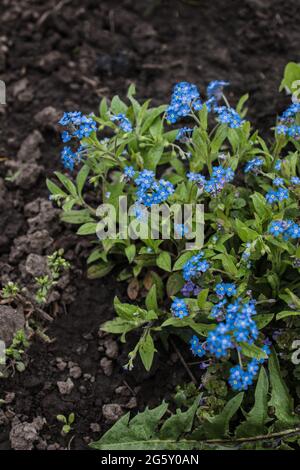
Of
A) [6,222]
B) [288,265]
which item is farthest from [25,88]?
[288,265]

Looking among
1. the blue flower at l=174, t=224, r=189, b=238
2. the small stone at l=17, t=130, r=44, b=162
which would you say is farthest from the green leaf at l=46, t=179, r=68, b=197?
the blue flower at l=174, t=224, r=189, b=238

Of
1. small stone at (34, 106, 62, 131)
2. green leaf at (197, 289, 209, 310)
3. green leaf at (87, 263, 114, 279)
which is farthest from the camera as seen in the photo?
small stone at (34, 106, 62, 131)

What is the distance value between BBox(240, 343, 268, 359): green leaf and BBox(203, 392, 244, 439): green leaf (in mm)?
249

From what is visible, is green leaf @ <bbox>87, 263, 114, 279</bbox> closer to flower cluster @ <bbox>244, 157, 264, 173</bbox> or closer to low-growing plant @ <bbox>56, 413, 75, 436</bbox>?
low-growing plant @ <bbox>56, 413, 75, 436</bbox>

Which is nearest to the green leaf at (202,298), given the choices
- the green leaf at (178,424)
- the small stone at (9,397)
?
the green leaf at (178,424)

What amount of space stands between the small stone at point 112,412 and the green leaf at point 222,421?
75 cm

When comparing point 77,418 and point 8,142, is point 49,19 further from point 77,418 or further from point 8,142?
point 77,418

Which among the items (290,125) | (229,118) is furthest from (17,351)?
(290,125)

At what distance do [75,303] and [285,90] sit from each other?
2928mm

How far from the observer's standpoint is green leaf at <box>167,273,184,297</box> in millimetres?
4965

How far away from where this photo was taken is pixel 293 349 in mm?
4523

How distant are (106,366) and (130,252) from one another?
89cm

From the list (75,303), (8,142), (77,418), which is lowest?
(77,418)

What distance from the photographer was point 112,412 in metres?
4.66
